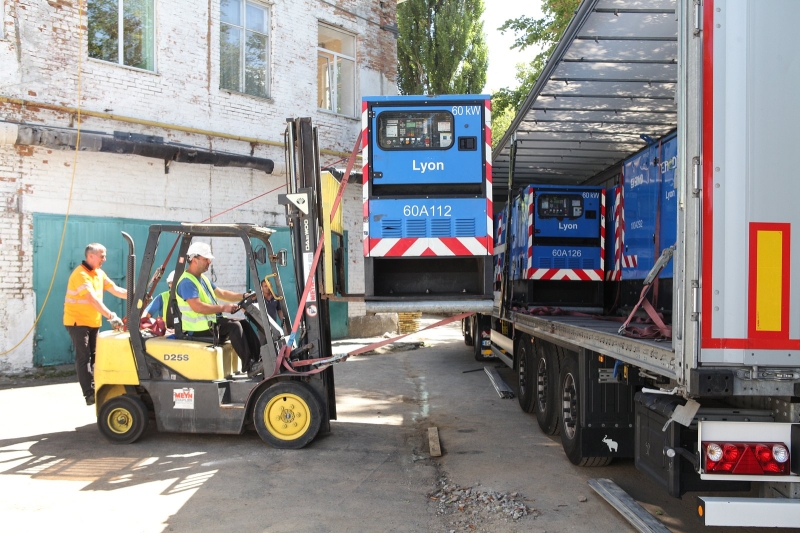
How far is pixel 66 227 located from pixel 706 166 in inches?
417

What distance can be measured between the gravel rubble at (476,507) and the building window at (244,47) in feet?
36.6

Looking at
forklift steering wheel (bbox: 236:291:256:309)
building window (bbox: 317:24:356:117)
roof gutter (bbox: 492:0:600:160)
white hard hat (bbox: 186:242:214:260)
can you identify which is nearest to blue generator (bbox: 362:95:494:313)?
roof gutter (bbox: 492:0:600:160)

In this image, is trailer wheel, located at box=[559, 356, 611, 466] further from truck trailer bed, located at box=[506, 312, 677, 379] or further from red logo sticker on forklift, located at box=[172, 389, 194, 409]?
red logo sticker on forklift, located at box=[172, 389, 194, 409]

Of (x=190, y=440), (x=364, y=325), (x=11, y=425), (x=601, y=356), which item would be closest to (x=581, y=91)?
(x=601, y=356)

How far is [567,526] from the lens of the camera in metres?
4.93

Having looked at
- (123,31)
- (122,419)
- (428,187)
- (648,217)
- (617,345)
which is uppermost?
(123,31)

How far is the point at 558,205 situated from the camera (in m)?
10.1

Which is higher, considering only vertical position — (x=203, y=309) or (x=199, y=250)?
(x=199, y=250)

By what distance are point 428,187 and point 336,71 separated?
11458 millimetres

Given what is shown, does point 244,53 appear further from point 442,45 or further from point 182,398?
point 442,45

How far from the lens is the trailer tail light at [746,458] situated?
12.4ft

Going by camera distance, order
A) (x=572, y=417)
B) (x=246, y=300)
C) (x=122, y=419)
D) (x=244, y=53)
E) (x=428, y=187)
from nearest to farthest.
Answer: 1. (x=572, y=417)
2. (x=428, y=187)
3. (x=122, y=419)
4. (x=246, y=300)
5. (x=244, y=53)

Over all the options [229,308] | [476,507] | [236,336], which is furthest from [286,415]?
[476,507]

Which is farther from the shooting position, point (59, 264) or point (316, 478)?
point (59, 264)
